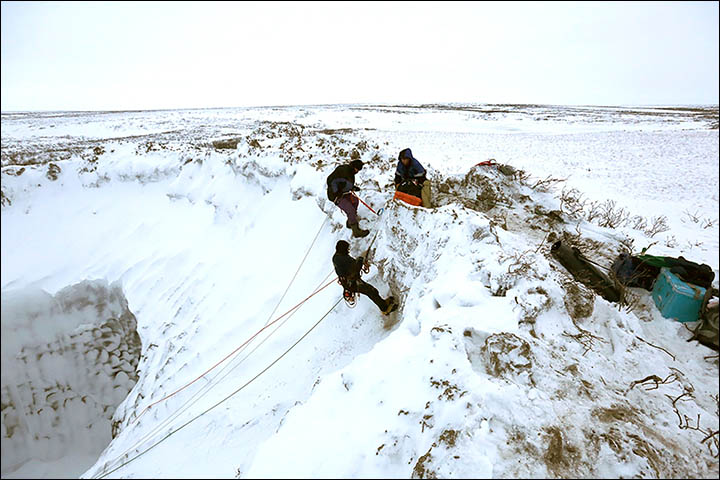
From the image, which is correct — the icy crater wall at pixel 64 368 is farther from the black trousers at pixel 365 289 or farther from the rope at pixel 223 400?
the black trousers at pixel 365 289

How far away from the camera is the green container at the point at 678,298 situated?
4.21 metres

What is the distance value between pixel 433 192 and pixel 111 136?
890 inches

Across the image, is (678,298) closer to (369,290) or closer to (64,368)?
(369,290)

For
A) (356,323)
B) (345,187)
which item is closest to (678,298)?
(356,323)

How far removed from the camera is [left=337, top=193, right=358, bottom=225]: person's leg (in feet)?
23.5

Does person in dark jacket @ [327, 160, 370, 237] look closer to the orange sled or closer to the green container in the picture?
the orange sled

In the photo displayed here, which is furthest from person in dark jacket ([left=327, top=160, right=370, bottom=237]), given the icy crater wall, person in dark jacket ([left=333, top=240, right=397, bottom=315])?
the icy crater wall

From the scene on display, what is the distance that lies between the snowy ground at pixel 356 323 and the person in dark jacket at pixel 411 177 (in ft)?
2.23

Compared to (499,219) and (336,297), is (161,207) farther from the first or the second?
(499,219)

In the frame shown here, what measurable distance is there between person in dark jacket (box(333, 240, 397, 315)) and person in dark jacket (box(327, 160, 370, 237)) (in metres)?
1.55

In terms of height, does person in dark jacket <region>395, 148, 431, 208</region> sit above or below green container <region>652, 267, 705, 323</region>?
above

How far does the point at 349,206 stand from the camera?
287 inches

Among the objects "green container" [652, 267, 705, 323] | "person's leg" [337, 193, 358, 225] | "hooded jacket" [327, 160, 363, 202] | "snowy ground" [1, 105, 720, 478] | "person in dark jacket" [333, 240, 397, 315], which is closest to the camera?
"snowy ground" [1, 105, 720, 478]

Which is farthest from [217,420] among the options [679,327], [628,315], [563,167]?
[563,167]
